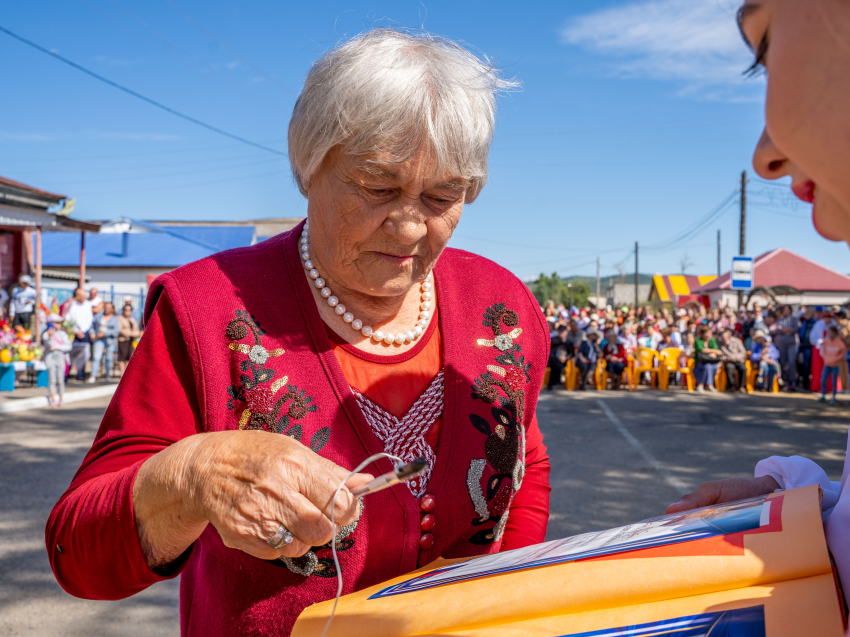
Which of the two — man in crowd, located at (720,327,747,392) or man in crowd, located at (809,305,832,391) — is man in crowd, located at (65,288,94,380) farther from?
man in crowd, located at (809,305,832,391)

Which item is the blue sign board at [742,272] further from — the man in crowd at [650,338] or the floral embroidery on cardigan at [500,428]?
the floral embroidery on cardigan at [500,428]

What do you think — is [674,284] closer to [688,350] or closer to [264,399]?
[688,350]

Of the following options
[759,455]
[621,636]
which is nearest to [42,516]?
[621,636]

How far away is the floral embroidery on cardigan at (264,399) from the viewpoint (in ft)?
4.75

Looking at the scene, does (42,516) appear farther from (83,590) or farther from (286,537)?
(286,537)

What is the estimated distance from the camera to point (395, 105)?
1431 millimetres

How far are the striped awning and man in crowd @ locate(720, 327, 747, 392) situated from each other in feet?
127

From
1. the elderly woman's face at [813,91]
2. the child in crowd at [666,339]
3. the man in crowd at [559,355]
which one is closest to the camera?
the elderly woman's face at [813,91]

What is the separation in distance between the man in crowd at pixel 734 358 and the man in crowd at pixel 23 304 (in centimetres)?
1636

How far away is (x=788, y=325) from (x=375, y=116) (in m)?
18.0

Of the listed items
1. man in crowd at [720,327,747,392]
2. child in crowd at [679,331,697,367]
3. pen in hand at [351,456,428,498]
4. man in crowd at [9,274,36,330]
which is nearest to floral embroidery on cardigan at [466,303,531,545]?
pen in hand at [351,456,428,498]

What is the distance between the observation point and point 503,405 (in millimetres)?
1676

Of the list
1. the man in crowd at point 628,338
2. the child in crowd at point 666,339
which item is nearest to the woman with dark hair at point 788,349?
the child in crowd at point 666,339

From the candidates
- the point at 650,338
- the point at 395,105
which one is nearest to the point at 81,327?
the point at 650,338
